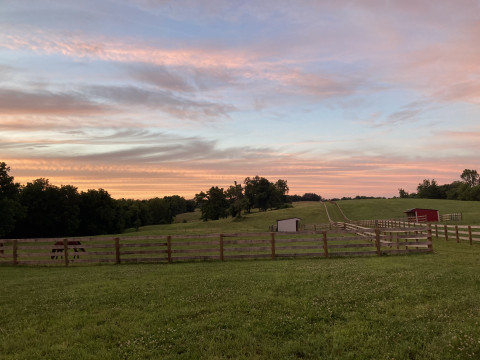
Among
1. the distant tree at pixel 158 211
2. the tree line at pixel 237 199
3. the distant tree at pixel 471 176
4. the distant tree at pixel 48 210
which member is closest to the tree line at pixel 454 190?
the distant tree at pixel 471 176

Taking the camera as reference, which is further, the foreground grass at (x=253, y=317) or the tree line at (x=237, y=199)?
the tree line at (x=237, y=199)

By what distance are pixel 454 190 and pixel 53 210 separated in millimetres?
144737

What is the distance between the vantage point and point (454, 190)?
142m

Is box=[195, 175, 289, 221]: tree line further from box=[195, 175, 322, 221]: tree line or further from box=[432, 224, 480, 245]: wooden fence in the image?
box=[432, 224, 480, 245]: wooden fence

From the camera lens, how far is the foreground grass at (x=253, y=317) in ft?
20.0

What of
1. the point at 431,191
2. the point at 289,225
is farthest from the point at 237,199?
the point at 431,191

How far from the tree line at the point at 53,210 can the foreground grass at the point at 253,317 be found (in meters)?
54.2

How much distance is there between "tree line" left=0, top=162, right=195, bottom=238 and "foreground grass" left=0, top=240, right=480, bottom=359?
54.2 m

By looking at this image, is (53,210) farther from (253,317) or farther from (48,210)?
(253,317)

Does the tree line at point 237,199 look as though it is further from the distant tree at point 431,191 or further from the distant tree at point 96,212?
the distant tree at point 431,191

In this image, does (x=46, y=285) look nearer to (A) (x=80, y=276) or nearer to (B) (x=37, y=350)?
(A) (x=80, y=276)

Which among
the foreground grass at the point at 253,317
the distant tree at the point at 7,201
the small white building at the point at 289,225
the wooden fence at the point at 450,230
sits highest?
the distant tree at the point at 7,201

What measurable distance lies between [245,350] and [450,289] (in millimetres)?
6780

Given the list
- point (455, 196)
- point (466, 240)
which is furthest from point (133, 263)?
point (455, 196)
